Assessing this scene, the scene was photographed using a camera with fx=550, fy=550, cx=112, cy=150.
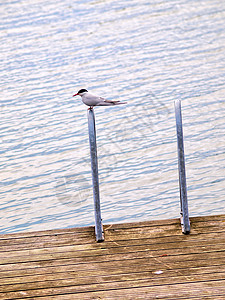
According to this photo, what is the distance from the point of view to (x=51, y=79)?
60.9 feet

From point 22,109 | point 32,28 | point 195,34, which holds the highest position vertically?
point 32,28

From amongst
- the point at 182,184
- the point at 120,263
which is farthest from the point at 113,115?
the point at 120,263

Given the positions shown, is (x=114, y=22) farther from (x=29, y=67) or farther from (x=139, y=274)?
(x=139, y=274)

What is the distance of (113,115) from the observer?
570 inches

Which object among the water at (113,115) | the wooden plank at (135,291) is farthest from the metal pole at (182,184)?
the water at (113,115)

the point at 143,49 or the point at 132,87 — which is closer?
the point at 132,87

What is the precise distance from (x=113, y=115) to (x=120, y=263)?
9399 millimetres

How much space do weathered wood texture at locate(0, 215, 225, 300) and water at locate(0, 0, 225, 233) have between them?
132 inches

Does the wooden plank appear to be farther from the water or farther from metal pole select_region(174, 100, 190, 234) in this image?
the water

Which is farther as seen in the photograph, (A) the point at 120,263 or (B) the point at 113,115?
(B) the point at 113,115

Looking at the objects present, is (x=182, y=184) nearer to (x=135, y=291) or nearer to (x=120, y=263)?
(x=120, y=263)

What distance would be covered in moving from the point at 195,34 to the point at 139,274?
1833 centimetres

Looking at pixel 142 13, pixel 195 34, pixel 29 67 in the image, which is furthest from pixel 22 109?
pixel 142 13

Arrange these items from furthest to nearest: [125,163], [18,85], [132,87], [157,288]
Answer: [18,85], [132,87], [125,163], [157,288]
